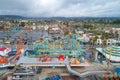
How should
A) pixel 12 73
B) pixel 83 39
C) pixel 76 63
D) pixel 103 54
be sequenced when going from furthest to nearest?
pixel 83 39 < pixel 103 54 < pixel 76 63 < pixel 12 73

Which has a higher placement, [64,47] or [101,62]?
[64,47]

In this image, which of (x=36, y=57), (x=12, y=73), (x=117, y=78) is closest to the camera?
(x=117, y=78)

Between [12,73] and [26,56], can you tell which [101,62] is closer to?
[26,56]

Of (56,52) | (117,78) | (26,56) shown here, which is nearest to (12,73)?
(26,56)

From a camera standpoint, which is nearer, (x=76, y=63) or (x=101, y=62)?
(x=76, y=63)

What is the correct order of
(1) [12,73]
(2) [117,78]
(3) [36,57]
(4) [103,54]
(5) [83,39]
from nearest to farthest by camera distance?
(2) [117,78], (1) [12,73], (3) [36,57], (4) [103,54], (5) [83,39]

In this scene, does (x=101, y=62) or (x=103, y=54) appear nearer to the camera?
(x=101, y=62)

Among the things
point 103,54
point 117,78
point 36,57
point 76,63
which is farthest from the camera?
point 103,54

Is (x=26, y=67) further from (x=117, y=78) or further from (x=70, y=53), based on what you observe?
(x=117, y=78)

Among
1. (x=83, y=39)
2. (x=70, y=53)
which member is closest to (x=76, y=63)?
(x=70, y=53)
